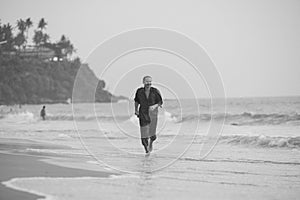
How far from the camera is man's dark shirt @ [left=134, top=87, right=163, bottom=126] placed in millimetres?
10547

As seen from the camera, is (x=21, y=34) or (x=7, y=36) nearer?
(x=7, y=36)

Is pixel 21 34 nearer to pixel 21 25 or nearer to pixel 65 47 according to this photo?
pixel 21 25

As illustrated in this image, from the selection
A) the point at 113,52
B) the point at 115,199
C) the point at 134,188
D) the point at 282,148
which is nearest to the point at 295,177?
the point at 134,188

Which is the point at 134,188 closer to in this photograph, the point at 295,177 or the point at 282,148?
the point at 295,177

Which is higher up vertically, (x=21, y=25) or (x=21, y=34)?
(x=21, y=25)

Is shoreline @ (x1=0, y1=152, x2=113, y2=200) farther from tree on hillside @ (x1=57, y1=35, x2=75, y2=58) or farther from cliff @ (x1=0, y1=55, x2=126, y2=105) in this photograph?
tree on hillside @ (x1=57, y1=35, x2=75, y2=58)

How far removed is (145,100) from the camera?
34.8 feet

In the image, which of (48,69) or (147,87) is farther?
(48,69)

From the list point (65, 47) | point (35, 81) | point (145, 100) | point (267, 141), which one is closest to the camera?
point (145, 100)

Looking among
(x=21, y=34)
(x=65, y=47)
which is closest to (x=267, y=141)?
(x=21, y=34)

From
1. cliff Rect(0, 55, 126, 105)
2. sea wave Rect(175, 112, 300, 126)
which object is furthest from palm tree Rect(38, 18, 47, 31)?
sea wave Rect(175, 112, 300, 126)

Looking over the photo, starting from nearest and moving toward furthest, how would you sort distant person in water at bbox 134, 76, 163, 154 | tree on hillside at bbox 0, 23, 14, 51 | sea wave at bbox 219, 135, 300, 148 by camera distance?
distant person in water at bbox 134, 76, 163, 154 → sea wave at bbox 219, 135, 300, 148 → tree on hillside at bbox 0, 23, 14, 51

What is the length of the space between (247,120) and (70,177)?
23.1 meters

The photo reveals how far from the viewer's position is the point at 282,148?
43.8 ft
